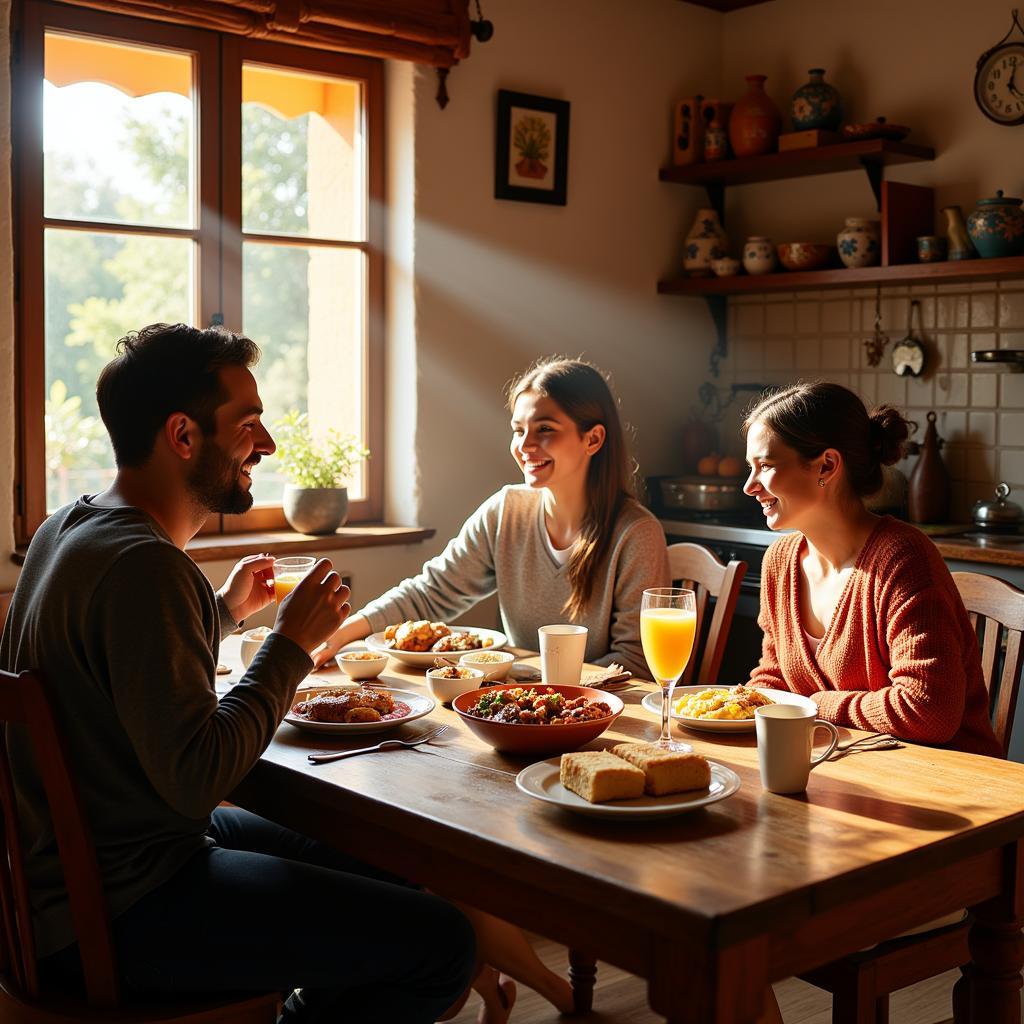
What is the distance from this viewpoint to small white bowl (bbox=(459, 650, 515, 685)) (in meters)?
2.08

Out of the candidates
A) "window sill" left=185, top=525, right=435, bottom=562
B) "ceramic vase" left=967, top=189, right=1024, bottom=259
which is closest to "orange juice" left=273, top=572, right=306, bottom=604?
"window sill" left=185, top=525, right=435, bottom=562

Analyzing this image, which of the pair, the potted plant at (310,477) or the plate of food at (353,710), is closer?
the plate of food at (353,710)

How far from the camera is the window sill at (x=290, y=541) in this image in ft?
10.5

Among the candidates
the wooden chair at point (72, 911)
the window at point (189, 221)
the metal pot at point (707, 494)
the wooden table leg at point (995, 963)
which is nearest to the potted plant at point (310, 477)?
the window at point (189, 221)

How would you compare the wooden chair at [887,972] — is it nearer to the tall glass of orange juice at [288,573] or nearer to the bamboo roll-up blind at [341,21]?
the tall glass of orange juice at [288,573]

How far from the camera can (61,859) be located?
1.47m

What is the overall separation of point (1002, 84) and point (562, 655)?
100 inches

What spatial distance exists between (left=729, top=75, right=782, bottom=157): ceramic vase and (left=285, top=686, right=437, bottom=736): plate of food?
2.69 m

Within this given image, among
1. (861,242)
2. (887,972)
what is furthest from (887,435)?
(861,242)

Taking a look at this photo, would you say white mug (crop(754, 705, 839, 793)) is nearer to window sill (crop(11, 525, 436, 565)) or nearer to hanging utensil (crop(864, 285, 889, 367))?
window sill (crop(11, 525, 436, 565))

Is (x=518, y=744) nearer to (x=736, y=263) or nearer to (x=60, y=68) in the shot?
(x=60, y=68)

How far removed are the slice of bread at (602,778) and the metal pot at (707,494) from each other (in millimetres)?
2571

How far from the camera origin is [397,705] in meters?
1.92

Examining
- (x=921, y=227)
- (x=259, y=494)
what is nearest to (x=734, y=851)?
(x=259, y=494)
